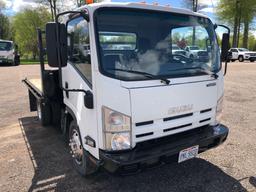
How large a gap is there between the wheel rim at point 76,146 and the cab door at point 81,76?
0.30 metres

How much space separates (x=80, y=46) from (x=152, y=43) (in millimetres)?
901

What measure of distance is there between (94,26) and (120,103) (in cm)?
88

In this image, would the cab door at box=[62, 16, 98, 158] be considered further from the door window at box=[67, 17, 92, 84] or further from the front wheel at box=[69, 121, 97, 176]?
the front wheel at box=[69, 121, 97, 176]

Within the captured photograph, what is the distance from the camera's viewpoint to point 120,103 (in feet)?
9.53

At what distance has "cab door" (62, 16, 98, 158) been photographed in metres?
3.13

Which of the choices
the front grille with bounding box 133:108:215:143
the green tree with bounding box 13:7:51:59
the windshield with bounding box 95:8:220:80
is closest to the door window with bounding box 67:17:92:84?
the windshield with bounding box 95:8:220:80

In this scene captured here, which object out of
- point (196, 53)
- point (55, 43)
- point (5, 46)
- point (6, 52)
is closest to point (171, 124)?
point (196, 53)

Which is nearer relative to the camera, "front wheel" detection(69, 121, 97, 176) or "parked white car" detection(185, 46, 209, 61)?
"front wheel" detection(69, 121, 97, 176)

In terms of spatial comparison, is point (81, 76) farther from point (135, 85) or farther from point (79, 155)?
point (79, 155)

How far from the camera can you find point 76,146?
3855 millimetres

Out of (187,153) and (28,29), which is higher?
(28,29)

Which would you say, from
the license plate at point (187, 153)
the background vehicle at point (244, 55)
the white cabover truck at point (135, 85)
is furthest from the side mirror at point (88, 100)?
the background vehicle at point (244, 55)

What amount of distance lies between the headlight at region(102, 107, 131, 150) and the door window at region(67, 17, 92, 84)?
49cm

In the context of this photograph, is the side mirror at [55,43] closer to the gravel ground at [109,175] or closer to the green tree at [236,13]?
the gravel ground at [109,175]
